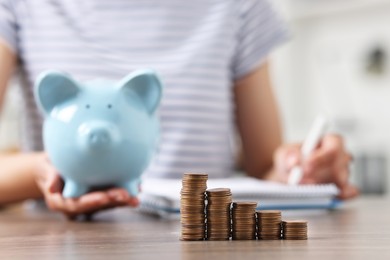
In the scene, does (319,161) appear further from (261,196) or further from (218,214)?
(218,214)

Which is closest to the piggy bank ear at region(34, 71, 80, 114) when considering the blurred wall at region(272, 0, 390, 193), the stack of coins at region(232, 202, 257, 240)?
the stack of coins at region(232, 202, 257, 240)

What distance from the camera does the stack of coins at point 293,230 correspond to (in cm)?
51

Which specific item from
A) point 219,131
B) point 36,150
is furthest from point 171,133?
point 36,150

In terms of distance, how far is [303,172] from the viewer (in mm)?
889

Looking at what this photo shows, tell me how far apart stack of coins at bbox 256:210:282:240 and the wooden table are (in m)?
0.02

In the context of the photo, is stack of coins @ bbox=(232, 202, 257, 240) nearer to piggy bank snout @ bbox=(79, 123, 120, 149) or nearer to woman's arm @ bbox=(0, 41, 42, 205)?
piggy bank snout @ bbox=(79, 123, 120, 149)

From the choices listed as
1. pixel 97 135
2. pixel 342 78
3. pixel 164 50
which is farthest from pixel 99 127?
pixel 342 78

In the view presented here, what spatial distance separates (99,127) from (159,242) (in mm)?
160

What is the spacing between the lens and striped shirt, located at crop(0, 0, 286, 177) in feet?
3.51

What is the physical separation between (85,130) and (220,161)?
1.78ft

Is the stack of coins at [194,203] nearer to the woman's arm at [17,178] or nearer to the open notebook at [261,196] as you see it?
the open notebook at [261,196]

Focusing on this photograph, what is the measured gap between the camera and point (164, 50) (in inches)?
43.2

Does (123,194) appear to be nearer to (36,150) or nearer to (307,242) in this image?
(307,242)

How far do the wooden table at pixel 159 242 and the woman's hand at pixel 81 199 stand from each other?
0.6 inches
